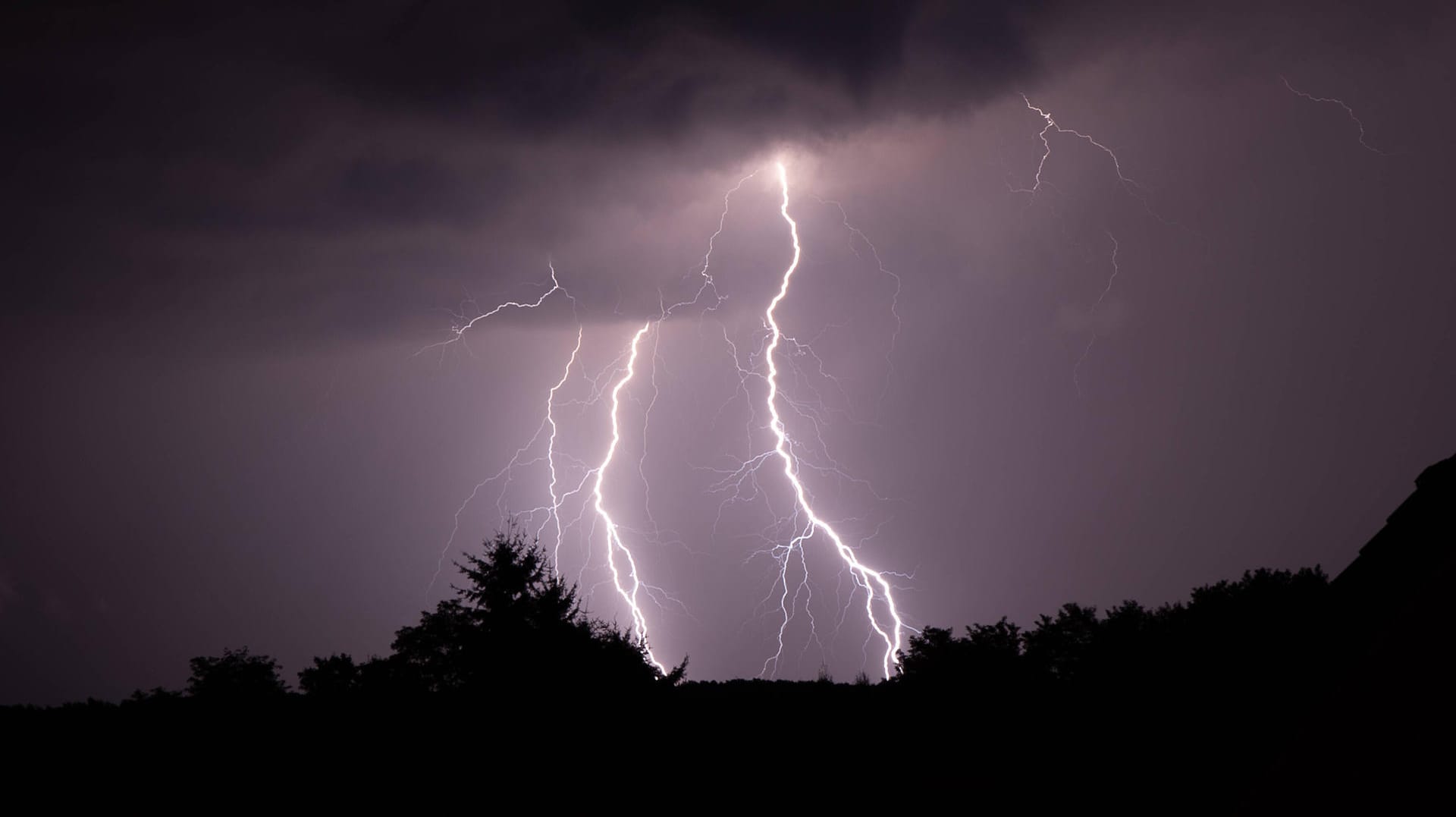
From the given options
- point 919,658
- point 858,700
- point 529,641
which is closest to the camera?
point 858,700

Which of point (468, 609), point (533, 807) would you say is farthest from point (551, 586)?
point (533, 807)

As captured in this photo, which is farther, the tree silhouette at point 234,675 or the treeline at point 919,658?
the tree silhouette at point 234,675

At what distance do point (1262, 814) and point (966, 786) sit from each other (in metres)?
4.36

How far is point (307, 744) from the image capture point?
23.1 ft

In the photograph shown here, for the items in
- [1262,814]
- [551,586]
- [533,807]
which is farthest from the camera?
[551,586]

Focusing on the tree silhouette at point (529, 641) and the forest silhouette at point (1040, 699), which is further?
the tree silhouette at point (529, 641)

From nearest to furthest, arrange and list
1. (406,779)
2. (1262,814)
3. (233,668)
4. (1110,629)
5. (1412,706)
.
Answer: (1412,706) < (1262,814) < (406,779) < (233,668) < (1110,629)

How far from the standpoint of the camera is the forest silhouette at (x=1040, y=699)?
1.81 meters

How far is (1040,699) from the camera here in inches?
351

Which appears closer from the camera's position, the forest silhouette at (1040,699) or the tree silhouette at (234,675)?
the forest silhouette at (1040,699)

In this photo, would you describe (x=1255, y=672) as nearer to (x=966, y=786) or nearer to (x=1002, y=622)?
(x=966, y=786)

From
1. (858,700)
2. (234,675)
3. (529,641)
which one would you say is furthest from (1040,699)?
(234,675)

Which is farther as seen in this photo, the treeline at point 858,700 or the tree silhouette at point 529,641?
the tree silhouette at point 529,641

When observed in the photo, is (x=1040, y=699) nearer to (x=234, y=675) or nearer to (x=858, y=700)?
(x=858, y=700)
